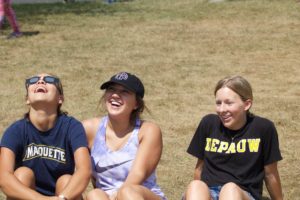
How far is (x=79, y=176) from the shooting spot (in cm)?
393

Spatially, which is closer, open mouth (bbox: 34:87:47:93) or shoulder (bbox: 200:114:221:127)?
open mouth (bbox: 34:87:47:93)

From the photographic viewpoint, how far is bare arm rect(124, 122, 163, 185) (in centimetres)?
399

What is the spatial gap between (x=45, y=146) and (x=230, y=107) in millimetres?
1205

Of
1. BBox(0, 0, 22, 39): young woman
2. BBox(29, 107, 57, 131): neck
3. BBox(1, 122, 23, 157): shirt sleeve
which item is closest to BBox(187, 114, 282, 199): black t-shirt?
BBox(29, 107, 57, 131): neck

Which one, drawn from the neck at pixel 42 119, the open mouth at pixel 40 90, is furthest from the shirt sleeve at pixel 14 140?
the open mouth at pixel 40 90

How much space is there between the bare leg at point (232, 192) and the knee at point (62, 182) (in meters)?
0.96

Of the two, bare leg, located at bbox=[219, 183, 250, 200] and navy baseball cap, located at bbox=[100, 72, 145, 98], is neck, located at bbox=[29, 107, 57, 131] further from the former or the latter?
bare leg, located at bbox=[219, 183, 250, 200]

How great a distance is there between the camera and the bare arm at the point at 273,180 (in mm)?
4141

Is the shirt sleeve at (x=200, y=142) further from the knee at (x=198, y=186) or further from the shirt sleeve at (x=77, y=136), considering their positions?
the shirt sleeve at (x=77, y=136)

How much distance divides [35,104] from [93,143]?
1.55 ft

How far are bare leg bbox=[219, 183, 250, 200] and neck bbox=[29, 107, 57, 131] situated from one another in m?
1.18

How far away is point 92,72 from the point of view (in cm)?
959

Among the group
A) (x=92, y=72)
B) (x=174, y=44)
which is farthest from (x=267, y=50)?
(x=92, y=72)

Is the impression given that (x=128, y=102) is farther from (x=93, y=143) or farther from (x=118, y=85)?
(x=93, y=143)
